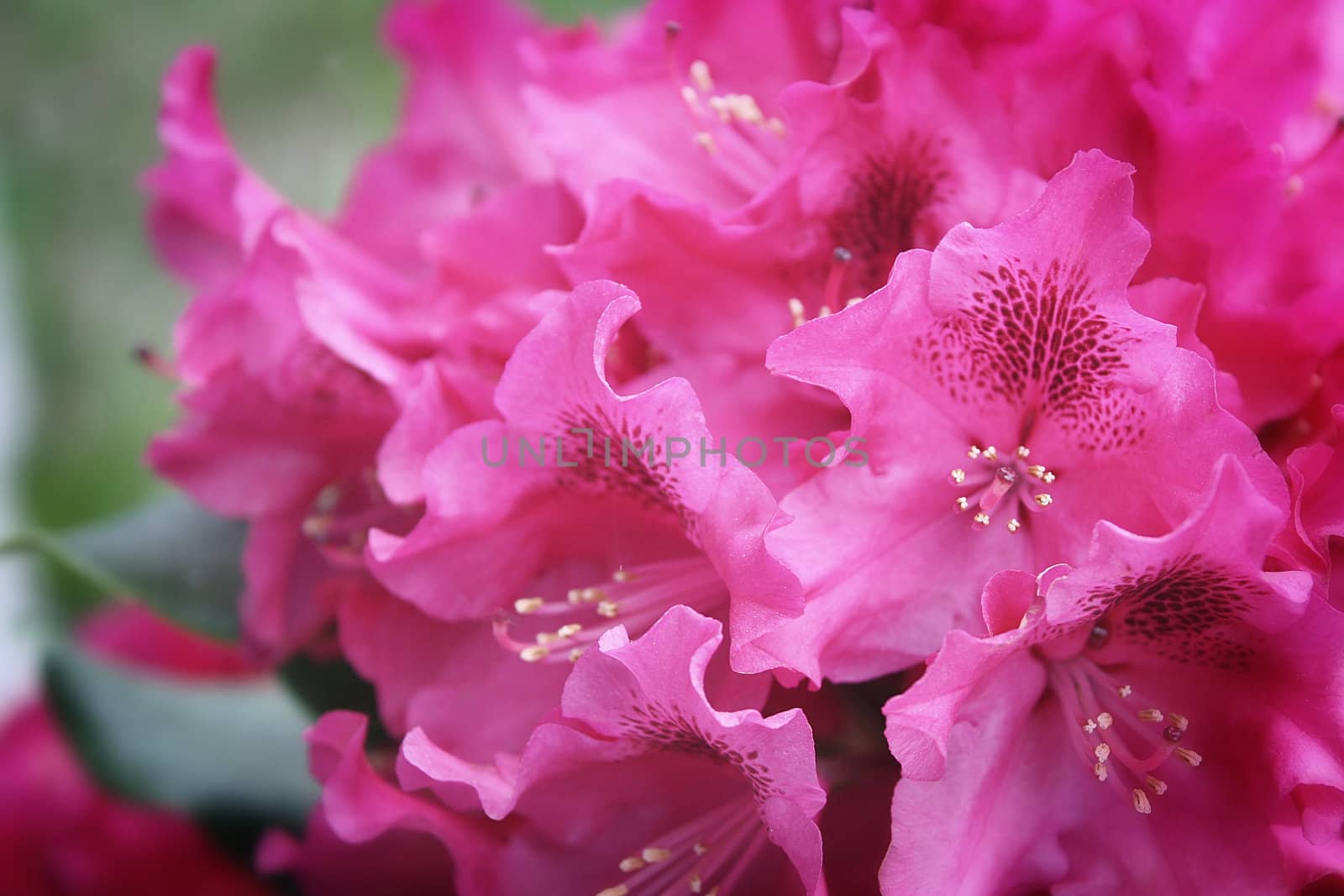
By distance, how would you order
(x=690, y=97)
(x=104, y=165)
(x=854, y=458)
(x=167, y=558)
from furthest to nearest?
(x=104, y=165) < (x=167, y=558) < (x=690, y=97) < (x=854, y=458)

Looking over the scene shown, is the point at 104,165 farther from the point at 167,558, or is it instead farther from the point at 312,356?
the point at 312,356

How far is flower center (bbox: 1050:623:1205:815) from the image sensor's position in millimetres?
523

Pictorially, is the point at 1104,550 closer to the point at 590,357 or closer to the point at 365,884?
the point at 590,357

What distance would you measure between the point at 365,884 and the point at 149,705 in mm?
308

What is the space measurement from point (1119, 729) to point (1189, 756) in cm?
4

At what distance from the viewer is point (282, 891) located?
2.66 ft

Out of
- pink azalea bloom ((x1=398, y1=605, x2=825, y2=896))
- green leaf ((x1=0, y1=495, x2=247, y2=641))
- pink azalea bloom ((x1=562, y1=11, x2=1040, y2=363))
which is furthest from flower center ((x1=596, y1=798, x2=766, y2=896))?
green leaf ((x1=0, y1=495, x2=247, y2=641))

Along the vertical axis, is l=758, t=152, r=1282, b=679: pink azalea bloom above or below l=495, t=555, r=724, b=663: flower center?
above

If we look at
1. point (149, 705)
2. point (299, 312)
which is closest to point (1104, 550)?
point (299, 312)

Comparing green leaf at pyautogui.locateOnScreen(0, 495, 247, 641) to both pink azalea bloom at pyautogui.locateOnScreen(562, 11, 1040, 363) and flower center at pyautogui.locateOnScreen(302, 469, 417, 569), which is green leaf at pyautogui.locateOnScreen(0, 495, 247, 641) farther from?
pink azalea bloom at pyautogui.locateOnScreen(562, 11, 1040, 363)

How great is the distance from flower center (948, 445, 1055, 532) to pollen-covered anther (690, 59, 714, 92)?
24 centimetres

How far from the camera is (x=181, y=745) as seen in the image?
888 millimetres

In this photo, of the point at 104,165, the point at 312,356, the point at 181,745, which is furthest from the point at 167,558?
the point at 104,165

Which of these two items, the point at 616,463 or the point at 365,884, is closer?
the point at 616,463
